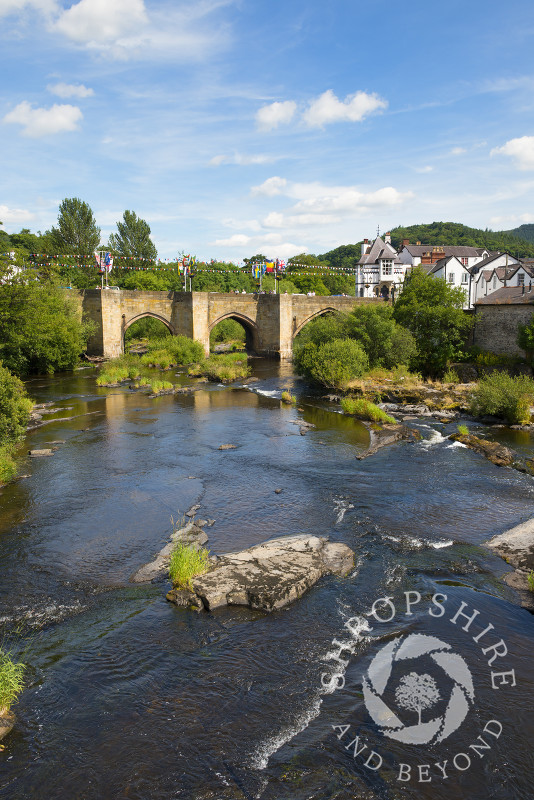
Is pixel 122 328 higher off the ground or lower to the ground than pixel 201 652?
higher

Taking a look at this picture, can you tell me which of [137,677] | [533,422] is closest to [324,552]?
[137,677]

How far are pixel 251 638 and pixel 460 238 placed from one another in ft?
475

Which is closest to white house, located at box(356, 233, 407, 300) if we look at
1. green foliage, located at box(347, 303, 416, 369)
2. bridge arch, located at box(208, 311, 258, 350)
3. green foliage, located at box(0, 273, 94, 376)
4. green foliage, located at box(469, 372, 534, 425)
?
bridge arch, located at box(208, 311, 258, 350)

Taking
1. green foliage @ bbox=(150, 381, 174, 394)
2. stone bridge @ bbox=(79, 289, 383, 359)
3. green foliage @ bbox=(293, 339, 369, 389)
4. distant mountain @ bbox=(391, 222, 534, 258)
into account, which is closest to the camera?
green foliage @ bbox=(293, 339, 369, 389)

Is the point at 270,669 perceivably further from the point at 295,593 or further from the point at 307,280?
the point at 307,280

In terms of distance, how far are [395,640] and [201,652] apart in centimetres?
316

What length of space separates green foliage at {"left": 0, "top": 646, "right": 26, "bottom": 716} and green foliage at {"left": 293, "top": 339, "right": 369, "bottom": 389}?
1013 inches

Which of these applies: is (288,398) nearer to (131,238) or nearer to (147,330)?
(147,330)

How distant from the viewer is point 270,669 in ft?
27.1

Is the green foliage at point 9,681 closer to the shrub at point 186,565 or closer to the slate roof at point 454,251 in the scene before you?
the shrub at point 186,565

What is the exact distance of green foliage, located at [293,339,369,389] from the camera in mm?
32344

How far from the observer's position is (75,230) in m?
64.0

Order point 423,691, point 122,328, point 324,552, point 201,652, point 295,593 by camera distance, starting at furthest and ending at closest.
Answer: point 122,328, point 324,552, point 295,593, point 201,652, point 423,691

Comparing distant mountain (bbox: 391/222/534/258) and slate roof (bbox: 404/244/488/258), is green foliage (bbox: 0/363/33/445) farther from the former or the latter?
distant mountain (bbox: 391/222/534/258)
